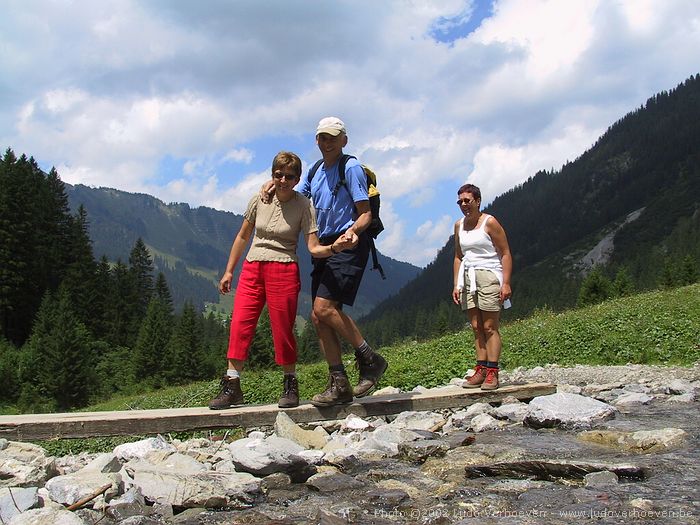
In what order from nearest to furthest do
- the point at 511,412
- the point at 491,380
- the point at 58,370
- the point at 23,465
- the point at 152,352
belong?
the point at 23,465 → the point at 511,412 → the point at 491,380 → the point at 58,370 → the point at 152,352

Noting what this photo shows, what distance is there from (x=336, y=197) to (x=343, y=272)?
0.77 meters

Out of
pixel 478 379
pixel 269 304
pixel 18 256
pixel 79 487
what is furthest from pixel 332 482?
pixel 18 256

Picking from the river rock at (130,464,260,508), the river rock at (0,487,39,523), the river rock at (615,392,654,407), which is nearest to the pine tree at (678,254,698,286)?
the river rock at (615,392,654,407)

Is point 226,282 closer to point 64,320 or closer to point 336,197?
point 336,197

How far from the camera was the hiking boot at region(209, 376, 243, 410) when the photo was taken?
6293mm

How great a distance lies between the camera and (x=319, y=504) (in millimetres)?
4000

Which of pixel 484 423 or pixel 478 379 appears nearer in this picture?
pixel 484 423

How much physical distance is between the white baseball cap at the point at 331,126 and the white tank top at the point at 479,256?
2.37 meters

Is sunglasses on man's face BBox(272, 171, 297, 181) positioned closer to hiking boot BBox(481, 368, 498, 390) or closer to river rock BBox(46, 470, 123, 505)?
river rock BBox(46, 470, 123, 505)

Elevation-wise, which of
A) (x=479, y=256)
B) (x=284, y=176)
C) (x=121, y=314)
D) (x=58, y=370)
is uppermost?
(x=121, y=314)

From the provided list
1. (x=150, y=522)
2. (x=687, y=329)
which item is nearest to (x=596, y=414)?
(x=150, y=522)

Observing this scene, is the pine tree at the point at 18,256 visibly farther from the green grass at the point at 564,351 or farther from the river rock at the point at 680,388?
the river rock at the point at 680,388

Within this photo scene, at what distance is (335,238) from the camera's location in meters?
6.21

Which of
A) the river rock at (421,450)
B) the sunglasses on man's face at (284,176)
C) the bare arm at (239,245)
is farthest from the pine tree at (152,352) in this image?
the river rock at (421,450)
